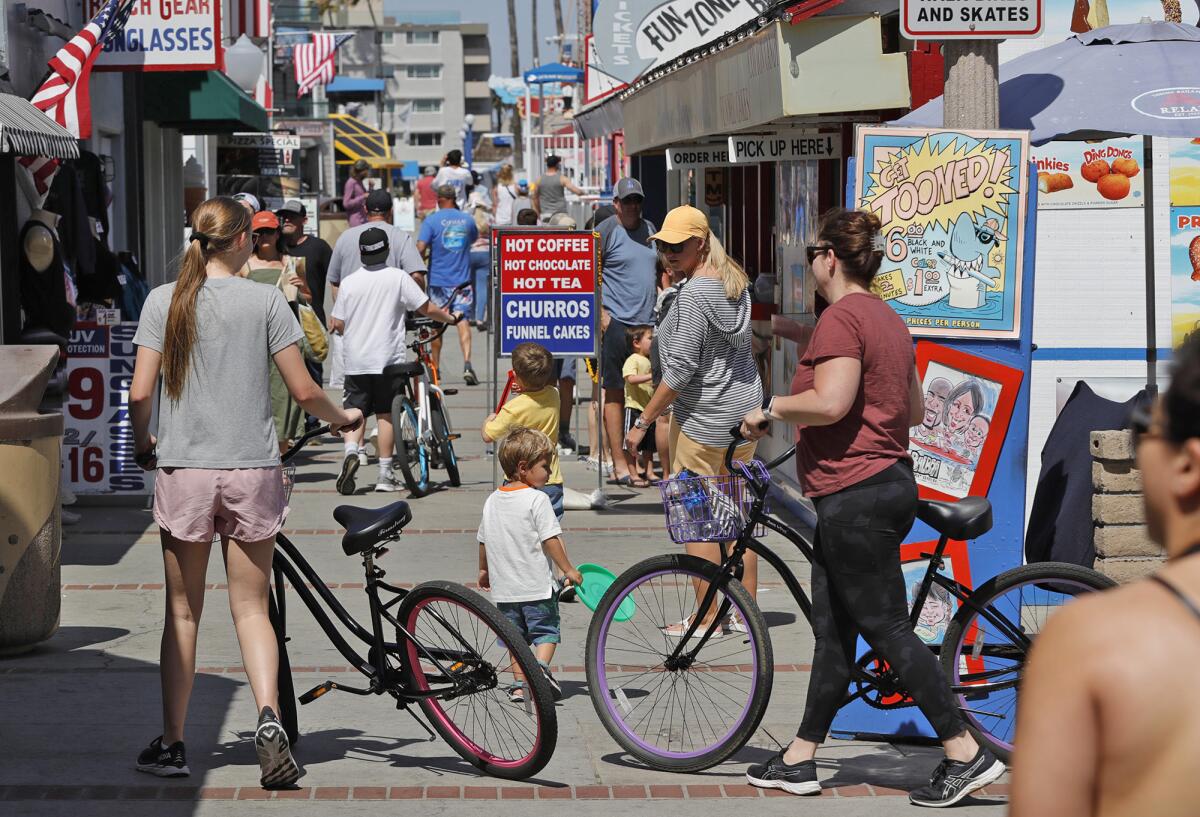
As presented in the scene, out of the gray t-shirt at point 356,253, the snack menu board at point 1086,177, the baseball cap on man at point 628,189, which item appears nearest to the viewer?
the snack menu board at point 1086,177

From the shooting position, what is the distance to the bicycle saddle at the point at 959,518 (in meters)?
5.32

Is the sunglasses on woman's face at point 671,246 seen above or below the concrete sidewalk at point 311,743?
above

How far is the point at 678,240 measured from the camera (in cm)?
733

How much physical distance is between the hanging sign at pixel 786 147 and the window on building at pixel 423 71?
141384 mm

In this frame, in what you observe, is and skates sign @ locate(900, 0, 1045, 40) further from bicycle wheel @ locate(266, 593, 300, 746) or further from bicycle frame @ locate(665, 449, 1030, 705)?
bicycle wheel @ locate(266, 593, 300, 746)

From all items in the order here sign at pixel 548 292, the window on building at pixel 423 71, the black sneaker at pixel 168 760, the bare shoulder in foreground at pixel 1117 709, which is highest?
the window on building at pixel 423 71

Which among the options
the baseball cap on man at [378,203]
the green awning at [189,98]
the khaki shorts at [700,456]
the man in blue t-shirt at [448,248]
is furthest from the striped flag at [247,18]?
the khaki shorts at [700,456]

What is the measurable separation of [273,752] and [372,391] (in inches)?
254

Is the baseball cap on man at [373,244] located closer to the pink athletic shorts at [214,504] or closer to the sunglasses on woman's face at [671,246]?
the sunglasses on woman's face at [671,246]

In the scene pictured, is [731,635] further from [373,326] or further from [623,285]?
[623,285]

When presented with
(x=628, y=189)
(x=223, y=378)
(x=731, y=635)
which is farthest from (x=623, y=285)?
(x=223, y=378)

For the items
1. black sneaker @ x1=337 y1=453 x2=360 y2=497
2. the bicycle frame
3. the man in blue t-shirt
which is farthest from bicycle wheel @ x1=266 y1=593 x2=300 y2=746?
the man in blue t-shirt

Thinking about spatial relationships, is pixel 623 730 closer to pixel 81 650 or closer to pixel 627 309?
pixel 81 650

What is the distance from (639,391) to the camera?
11820mm
